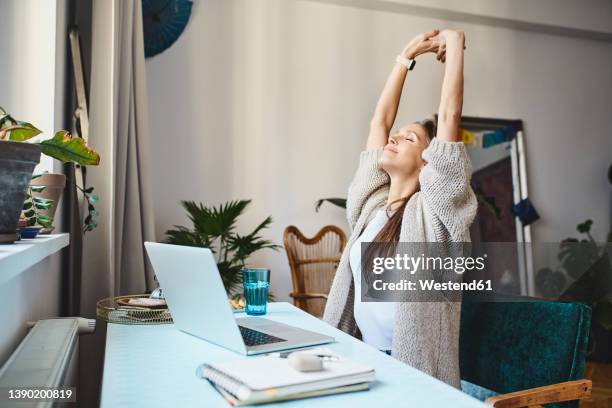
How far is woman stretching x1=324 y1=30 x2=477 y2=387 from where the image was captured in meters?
1.47

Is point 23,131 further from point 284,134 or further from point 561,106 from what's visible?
point 561,106

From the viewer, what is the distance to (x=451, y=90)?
1688 mm

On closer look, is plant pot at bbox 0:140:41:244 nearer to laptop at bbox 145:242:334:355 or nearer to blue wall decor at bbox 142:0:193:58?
laptop at bbox 145:242:334:355

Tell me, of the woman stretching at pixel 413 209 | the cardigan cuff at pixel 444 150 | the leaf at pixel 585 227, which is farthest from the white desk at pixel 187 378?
the leaf at pixel 585 227

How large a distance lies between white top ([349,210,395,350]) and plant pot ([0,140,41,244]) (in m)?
1.02

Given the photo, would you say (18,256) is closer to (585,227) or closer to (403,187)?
(403,187)

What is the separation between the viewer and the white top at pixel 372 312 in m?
1.63

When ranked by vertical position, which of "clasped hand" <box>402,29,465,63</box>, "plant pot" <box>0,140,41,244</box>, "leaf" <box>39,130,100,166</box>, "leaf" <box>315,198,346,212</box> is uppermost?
"clasped hand" <box>402,29,465,63</box>

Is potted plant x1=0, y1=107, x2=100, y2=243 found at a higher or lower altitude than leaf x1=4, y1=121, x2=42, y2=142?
lower

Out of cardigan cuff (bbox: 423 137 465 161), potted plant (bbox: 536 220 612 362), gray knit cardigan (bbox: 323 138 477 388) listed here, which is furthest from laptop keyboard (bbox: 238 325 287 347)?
potted plant (bbox: 536 220 612 362)

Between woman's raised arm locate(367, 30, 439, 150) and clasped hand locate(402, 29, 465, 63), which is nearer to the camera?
clasped hand locate(402, 29, 465, 63)

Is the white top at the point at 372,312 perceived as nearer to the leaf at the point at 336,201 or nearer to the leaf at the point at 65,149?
the leaf at the point at 65,149

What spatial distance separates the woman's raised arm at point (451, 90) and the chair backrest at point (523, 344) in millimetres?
515

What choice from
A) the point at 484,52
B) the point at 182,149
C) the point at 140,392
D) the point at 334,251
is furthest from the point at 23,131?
the point at 484,52
